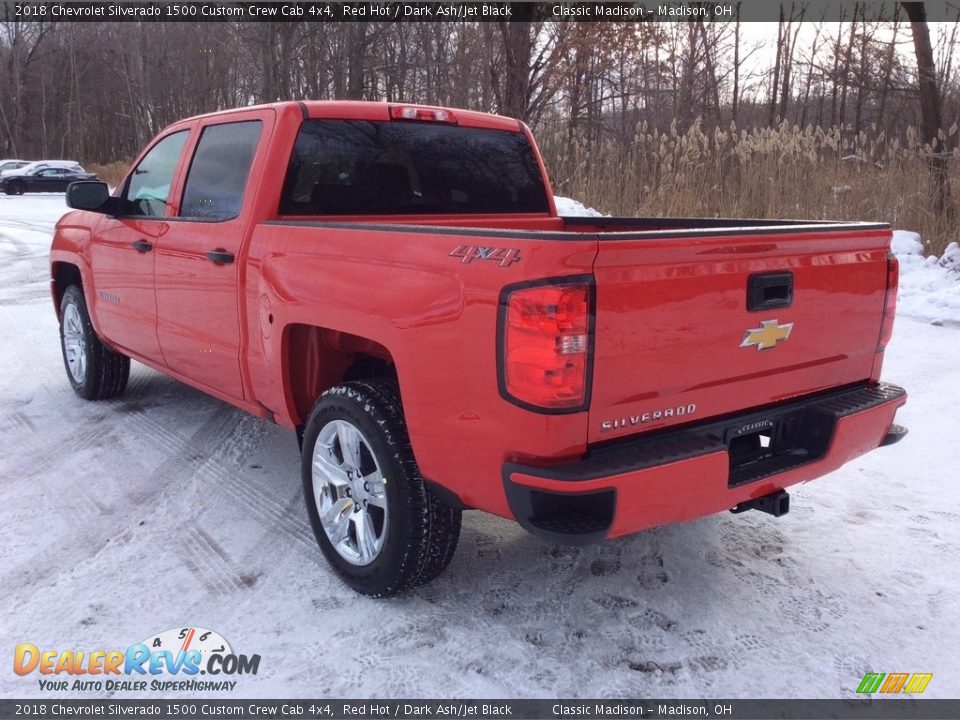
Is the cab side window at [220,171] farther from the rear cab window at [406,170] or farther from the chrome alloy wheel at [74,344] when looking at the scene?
the chrome alloy wheel at [74,344]

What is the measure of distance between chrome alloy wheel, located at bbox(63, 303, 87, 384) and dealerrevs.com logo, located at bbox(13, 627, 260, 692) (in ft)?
11.0

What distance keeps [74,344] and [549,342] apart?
477 centimetres

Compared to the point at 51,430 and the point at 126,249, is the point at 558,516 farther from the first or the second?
the point at 51,430

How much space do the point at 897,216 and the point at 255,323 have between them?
30.1 feet

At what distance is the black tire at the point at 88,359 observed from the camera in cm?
556

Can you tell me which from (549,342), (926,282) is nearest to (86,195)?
(549,342)

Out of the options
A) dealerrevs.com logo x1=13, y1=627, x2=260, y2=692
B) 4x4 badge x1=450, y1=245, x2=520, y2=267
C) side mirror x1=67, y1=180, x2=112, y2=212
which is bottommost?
dealerrevs.com logo x1=13, y1=627, x2=260, y2=692

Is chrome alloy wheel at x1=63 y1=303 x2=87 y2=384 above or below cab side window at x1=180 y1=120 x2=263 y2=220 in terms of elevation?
below

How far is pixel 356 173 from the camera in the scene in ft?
12.8

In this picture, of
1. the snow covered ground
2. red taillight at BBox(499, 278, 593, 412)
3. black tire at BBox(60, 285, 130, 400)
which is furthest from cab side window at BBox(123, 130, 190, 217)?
red taillight at BBox(499, 278, 593, 412)

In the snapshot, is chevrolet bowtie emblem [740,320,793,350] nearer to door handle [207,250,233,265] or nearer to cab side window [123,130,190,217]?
door handle [207,250,233,265]

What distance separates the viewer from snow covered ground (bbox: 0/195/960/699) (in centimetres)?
260

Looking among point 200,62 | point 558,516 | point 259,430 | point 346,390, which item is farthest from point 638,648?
point 200,62

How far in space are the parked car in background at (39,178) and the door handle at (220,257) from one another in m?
34.0
